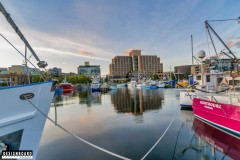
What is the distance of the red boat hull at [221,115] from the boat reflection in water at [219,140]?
1.63 ft

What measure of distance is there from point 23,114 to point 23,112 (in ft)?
0.26

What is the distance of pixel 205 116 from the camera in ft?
52.3

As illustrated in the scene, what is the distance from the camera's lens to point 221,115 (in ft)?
43.5

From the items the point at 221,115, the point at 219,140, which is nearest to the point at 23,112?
the point at 219,140

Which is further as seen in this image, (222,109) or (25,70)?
(222,109)

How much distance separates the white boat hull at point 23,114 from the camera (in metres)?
5.95

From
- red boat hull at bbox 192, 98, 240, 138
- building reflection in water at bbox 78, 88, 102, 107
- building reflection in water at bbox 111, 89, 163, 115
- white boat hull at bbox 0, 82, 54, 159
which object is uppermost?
white boat hull at bbox 0, 82, 54, 159

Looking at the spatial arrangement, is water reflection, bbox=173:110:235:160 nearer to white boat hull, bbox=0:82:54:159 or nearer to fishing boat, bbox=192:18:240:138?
fishing boat, bbox=192:18:240:138

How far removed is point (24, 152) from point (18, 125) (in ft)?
4.33

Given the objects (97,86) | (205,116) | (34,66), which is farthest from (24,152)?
(97,86)

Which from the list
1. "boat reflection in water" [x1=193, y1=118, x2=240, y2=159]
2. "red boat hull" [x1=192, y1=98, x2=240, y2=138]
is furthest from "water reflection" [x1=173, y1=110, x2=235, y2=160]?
"red boat hull" [x1=192, y1=98, x2=240, y2=138]

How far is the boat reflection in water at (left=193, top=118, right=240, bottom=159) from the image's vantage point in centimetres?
987

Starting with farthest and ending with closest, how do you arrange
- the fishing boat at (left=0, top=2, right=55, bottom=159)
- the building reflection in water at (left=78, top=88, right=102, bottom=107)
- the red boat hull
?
1. the building reflection in water at (left=78, top=88, right=102, bottom=107)
2. the red boat hull
3. the fishing boat at (left=0, top=2, right=55, bottom=159)

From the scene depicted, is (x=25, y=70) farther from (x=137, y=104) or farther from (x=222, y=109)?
(x=137, y=104)
